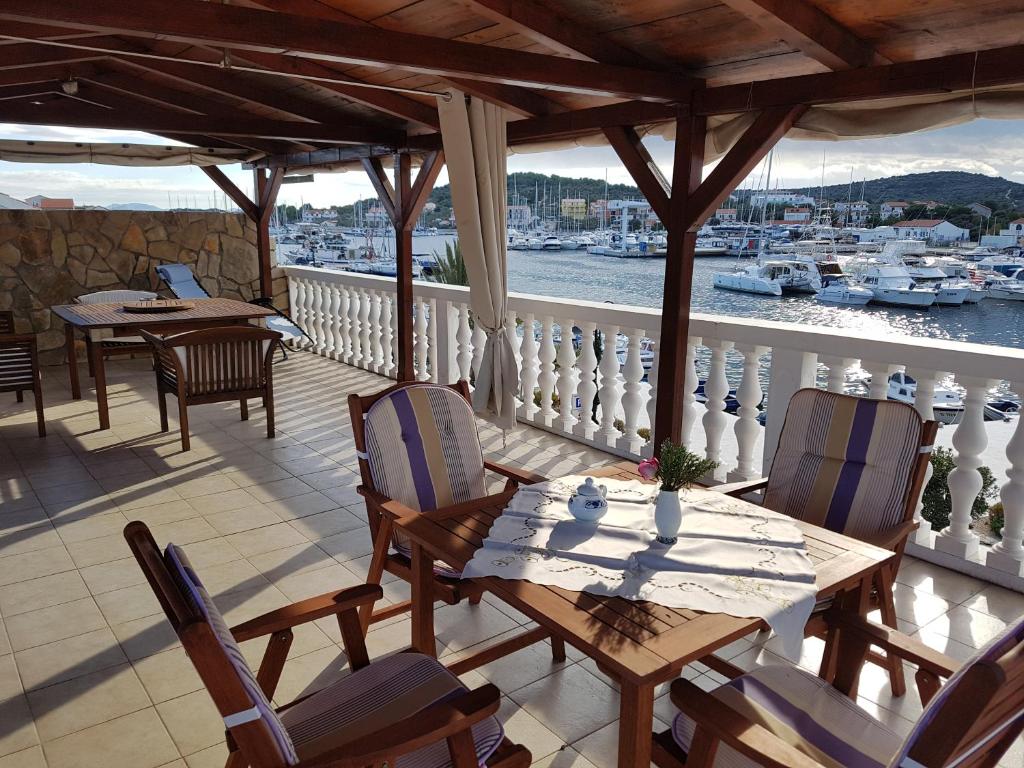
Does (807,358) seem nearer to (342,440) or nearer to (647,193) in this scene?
(647,193)

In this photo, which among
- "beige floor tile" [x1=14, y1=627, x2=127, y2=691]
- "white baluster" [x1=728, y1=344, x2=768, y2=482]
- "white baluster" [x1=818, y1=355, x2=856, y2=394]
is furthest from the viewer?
"white baluster" [x1=728, y1=344, x2=768, y2=482]

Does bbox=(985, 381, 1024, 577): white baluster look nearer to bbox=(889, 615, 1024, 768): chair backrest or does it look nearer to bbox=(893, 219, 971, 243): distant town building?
A: bbox=(893, 219, 971, 243): distant town building

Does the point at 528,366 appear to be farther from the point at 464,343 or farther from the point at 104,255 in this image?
the point at 104,255

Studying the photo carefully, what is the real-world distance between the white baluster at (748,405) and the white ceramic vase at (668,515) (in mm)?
2211

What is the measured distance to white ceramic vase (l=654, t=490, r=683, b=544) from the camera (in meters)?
2.00

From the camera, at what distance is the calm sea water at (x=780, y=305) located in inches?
245

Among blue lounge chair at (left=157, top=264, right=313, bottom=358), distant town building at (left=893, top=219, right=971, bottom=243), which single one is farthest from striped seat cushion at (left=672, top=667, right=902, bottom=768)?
blue lounge chair at (left=157, top=264, right=313, bottom=358)

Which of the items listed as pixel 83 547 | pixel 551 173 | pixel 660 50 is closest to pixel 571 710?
pixel 83 547

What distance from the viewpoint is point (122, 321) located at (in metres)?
5.44

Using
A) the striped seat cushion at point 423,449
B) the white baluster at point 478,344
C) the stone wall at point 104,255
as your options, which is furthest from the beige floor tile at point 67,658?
the stone wall at point 104,255

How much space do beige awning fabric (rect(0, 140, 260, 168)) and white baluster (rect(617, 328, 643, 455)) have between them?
5.70m

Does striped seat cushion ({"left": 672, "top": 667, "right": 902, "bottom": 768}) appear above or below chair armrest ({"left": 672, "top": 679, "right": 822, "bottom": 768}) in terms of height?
below

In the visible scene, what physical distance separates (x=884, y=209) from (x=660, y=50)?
253cm

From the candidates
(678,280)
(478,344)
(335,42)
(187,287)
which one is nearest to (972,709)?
(335,42)
